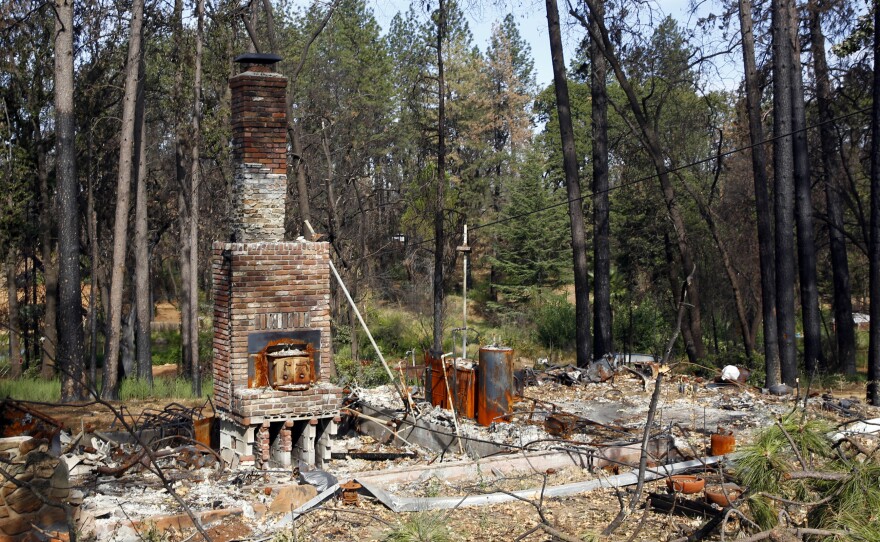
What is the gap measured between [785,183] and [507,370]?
8037 millimetres

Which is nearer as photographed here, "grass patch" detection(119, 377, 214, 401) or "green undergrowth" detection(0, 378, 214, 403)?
"green undergrowth" detection(0, 378, 214, 403)

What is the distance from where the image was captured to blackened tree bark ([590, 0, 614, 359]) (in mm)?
20734

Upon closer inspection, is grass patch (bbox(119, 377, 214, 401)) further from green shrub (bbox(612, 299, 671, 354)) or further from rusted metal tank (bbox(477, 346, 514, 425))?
green shrub (bbox(612, 299, 671, 354))

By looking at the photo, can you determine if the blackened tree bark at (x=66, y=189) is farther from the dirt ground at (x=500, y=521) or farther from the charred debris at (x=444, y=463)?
the dirt ground at (x=500, y=521)

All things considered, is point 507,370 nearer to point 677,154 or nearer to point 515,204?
point 677,154

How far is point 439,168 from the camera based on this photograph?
22.2 meters

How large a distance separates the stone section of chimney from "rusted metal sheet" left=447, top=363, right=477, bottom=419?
350cm

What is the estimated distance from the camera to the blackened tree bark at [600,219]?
20734 mm

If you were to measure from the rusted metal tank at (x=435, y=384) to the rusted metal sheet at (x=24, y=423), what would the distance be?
5.26 m

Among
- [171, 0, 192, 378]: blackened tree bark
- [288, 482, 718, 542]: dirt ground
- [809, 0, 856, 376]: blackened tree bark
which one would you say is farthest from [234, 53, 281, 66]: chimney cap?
[809, 0, 856, 376]: blackened tree bark

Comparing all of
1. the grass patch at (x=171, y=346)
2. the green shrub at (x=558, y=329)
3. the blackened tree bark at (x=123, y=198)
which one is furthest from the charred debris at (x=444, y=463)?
the grass patch at (x=171, y=346)

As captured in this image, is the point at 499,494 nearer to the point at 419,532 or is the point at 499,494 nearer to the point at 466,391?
the point at 419,532

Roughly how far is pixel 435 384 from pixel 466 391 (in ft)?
2.24

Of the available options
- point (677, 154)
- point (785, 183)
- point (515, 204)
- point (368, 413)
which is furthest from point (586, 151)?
point (368, 413)
